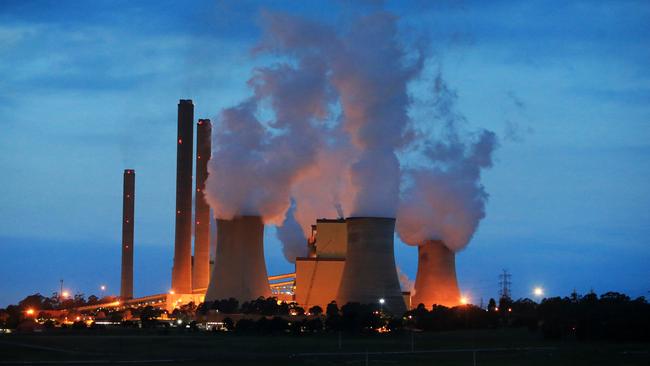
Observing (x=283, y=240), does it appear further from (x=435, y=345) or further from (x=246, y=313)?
(x=435, y=345)

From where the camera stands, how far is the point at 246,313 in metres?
70.2

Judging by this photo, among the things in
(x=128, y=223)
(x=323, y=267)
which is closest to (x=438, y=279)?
(x=323, y=267)

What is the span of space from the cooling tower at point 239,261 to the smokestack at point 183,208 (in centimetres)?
2170

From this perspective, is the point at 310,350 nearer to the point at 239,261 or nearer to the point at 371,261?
the point at 371,261

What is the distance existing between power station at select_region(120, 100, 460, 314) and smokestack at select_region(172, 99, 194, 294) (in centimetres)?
9

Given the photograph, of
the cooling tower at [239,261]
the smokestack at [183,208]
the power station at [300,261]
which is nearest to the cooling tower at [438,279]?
the power station at [300,261]

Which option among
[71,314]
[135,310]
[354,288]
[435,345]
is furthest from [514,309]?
[71,314]

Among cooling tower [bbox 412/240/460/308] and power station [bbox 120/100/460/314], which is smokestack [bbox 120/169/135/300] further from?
cooling tower [bbox 412/240/460/308]

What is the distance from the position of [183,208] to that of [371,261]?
3506 centimetres

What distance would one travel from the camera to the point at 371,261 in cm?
6338

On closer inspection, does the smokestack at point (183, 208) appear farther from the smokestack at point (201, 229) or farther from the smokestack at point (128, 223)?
the smokestack at point (128, 223)

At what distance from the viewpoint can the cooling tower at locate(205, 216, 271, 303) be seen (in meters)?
69.5

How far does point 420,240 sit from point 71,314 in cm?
4370

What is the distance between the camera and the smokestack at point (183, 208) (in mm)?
93562
